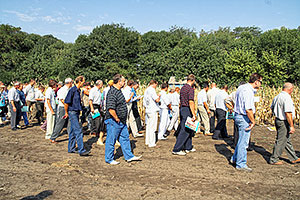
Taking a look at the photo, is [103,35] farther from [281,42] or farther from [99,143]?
[99,143]

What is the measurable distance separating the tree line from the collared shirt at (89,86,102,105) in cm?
1837

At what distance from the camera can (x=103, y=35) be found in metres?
36.0

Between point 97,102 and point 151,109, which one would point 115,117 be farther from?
point 97,102

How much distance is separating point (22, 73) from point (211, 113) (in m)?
37.3

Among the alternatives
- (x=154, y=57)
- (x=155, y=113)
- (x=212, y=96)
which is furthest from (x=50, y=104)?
(x=154, y=57)

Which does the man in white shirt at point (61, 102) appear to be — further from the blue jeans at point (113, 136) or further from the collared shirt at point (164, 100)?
the collared shirt at point (164, 100)

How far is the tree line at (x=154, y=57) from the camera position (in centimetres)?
2741

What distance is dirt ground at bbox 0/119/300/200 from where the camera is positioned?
4.34m

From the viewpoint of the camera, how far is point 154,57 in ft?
112

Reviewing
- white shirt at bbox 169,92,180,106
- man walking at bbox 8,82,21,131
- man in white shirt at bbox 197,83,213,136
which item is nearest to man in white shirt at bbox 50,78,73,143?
man walking at bbox 8,82,21,131

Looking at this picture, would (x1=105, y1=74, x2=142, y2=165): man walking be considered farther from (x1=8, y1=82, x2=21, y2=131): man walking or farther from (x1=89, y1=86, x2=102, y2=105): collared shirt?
(x1=8, y1=82, x2=21, y2=131): man walking

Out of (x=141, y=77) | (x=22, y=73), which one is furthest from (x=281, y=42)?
(x=22, y=73)

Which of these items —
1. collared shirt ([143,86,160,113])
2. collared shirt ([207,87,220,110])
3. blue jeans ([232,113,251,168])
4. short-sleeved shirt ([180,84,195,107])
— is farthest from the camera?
collared shirt ([207,87,220,110])

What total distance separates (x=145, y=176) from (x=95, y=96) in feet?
13.2
